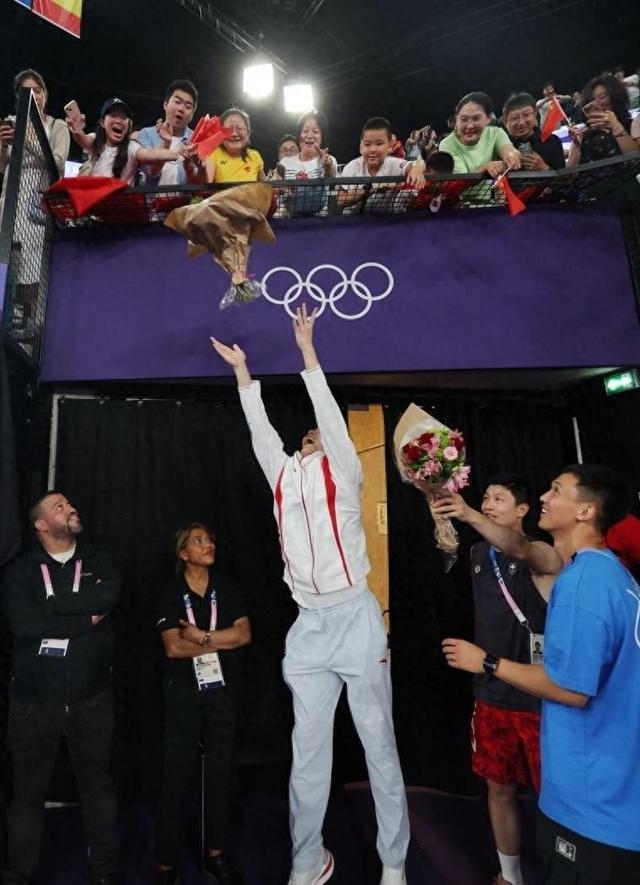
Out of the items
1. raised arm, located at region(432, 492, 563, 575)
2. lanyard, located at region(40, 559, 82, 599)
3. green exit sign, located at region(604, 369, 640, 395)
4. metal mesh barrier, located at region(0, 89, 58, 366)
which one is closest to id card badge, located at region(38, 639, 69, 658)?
lanyard, located at region(40, 559, 82, 599)

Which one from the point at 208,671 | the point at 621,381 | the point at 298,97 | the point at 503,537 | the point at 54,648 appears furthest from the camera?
the point at 298,97

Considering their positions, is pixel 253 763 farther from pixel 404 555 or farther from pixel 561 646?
pixel 561 646

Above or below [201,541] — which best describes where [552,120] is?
above

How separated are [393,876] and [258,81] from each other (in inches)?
322

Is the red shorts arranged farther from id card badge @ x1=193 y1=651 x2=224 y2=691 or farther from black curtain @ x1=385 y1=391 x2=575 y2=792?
id card badge @ x1=193 y1=651 x2=224 y2=691

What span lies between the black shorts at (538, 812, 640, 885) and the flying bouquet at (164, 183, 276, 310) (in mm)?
2747

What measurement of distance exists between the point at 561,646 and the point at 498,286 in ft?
8.57

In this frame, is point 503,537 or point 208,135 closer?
point 503,537

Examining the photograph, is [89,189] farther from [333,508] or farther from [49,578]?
[333,508]

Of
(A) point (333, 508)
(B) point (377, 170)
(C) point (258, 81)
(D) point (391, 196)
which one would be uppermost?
(C) point (258, 81)

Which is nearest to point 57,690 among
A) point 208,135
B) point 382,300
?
point 382,300

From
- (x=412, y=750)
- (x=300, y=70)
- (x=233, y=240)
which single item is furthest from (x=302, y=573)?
(x=300, y=70)

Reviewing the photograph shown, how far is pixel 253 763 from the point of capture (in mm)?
4070

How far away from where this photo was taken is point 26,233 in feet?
11.6
